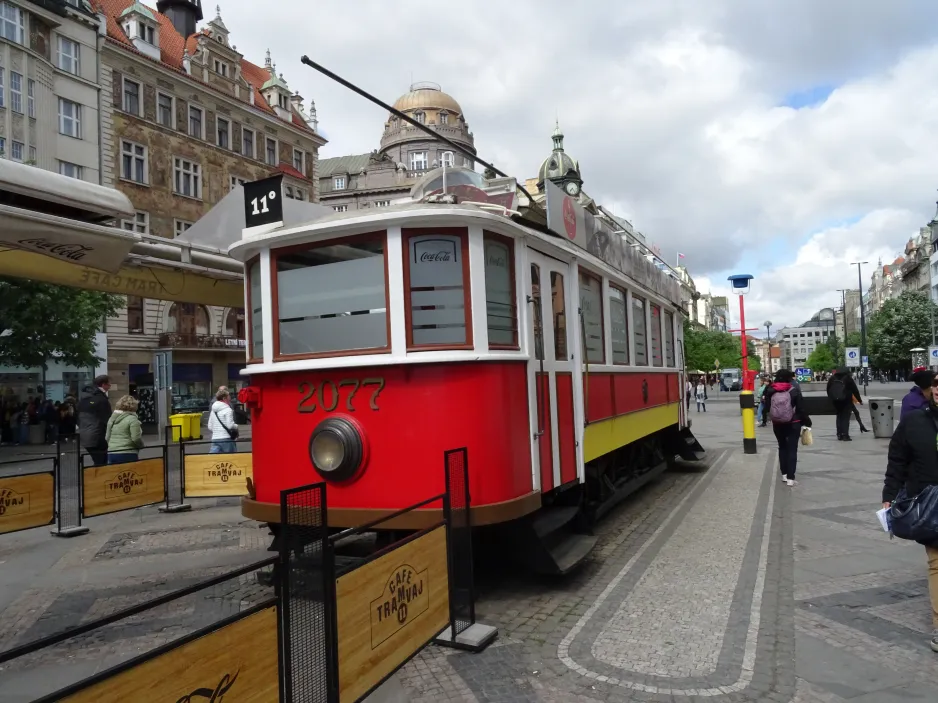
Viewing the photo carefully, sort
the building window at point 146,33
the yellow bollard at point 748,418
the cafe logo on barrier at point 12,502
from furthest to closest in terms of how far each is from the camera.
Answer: the building window at point 146,33 → the yellow bollard at point 748,418 → the cafe logo on barrier at point 12,502

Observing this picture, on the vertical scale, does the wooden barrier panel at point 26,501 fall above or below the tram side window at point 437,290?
below

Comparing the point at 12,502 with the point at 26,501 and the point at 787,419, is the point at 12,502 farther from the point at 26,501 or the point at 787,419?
the point at 787,419

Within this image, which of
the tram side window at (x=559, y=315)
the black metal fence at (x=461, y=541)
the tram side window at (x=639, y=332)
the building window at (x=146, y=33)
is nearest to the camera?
the black metal fence at (x=461, y=541)

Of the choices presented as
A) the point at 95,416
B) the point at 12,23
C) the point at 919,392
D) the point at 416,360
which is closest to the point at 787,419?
the point at 919,392

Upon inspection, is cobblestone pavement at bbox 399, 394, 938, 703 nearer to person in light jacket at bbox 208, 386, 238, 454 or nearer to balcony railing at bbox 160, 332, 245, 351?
person in light jacket at bbox 208, 386, 238, 454

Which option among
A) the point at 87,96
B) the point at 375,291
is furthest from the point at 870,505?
the point at 87,96

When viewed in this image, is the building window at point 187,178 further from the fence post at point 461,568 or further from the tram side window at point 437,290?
the fence post at point 461,568

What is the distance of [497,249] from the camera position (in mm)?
5273

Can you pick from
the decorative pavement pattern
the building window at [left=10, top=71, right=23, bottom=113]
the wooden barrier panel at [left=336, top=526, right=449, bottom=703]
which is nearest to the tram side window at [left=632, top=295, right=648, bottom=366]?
the decorative pavement pattern

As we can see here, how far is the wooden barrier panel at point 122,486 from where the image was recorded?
7.98m

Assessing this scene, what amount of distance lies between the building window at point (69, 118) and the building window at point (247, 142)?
9.57 m

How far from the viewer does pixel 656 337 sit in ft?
32.7

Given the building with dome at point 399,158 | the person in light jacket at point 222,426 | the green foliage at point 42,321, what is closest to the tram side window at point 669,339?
the person in light jacket at point 222,426

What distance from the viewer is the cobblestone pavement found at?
394cm
